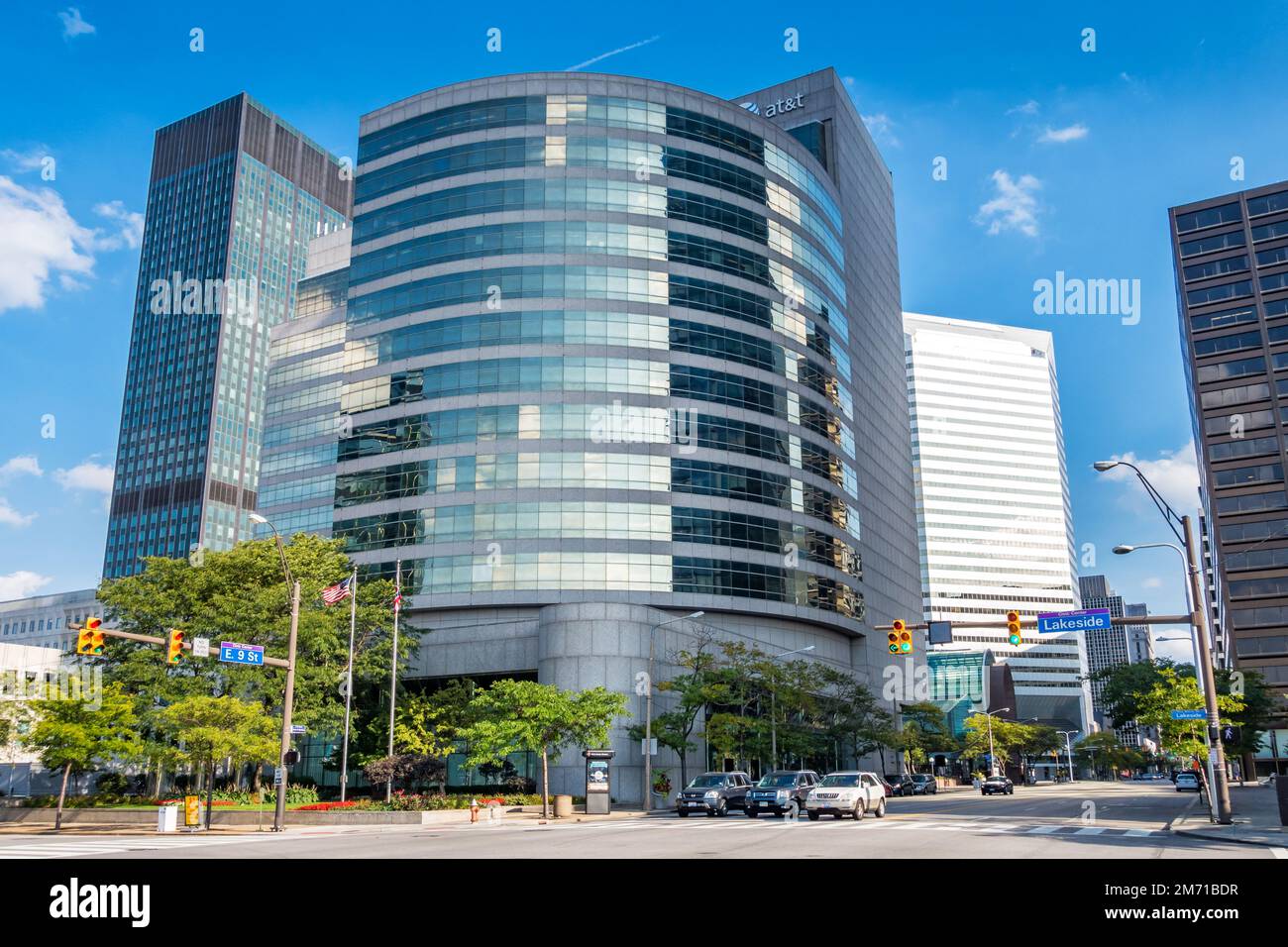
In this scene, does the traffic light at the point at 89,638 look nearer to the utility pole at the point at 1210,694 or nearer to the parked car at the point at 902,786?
the utility pole at the point at 1210,694

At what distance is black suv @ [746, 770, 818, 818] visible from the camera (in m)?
39.2

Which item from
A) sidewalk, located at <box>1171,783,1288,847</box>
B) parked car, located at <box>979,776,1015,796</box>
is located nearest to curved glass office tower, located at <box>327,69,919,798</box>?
parked car, located at <box>979,776,1015,796</box>

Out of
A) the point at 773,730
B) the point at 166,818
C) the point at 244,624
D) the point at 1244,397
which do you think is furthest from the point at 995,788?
the point at 1244,397

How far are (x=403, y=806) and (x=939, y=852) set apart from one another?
29.9m

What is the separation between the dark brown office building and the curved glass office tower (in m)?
60.7

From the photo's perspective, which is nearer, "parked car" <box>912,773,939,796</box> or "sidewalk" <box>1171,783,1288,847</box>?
"sidewalk" <box>1171,783,1288,847</box>

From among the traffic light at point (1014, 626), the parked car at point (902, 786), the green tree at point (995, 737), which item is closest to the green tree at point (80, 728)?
the traffic light at point (1014, 626)

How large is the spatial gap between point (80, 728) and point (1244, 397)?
129 metres

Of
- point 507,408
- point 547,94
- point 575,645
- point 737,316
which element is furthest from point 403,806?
point 547,94

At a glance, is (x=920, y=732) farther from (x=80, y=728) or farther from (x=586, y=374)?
(x=80, y=728)

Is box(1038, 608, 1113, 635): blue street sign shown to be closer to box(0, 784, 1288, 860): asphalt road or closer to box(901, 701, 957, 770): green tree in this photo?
box(0, 784, 1288, 860): asphalt road

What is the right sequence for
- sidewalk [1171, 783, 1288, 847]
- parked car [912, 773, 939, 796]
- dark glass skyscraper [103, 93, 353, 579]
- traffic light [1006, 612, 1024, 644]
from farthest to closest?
dark glass skyscraper [103, 93, 353, 579]
parked car [912, 773, 939, 796]
traffic light [1006, 612, 1024, 644]
sidewalk [1171, 783, 1288, 847]

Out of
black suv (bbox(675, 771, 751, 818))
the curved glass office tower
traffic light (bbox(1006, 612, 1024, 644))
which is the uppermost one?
the curved glass office tower
